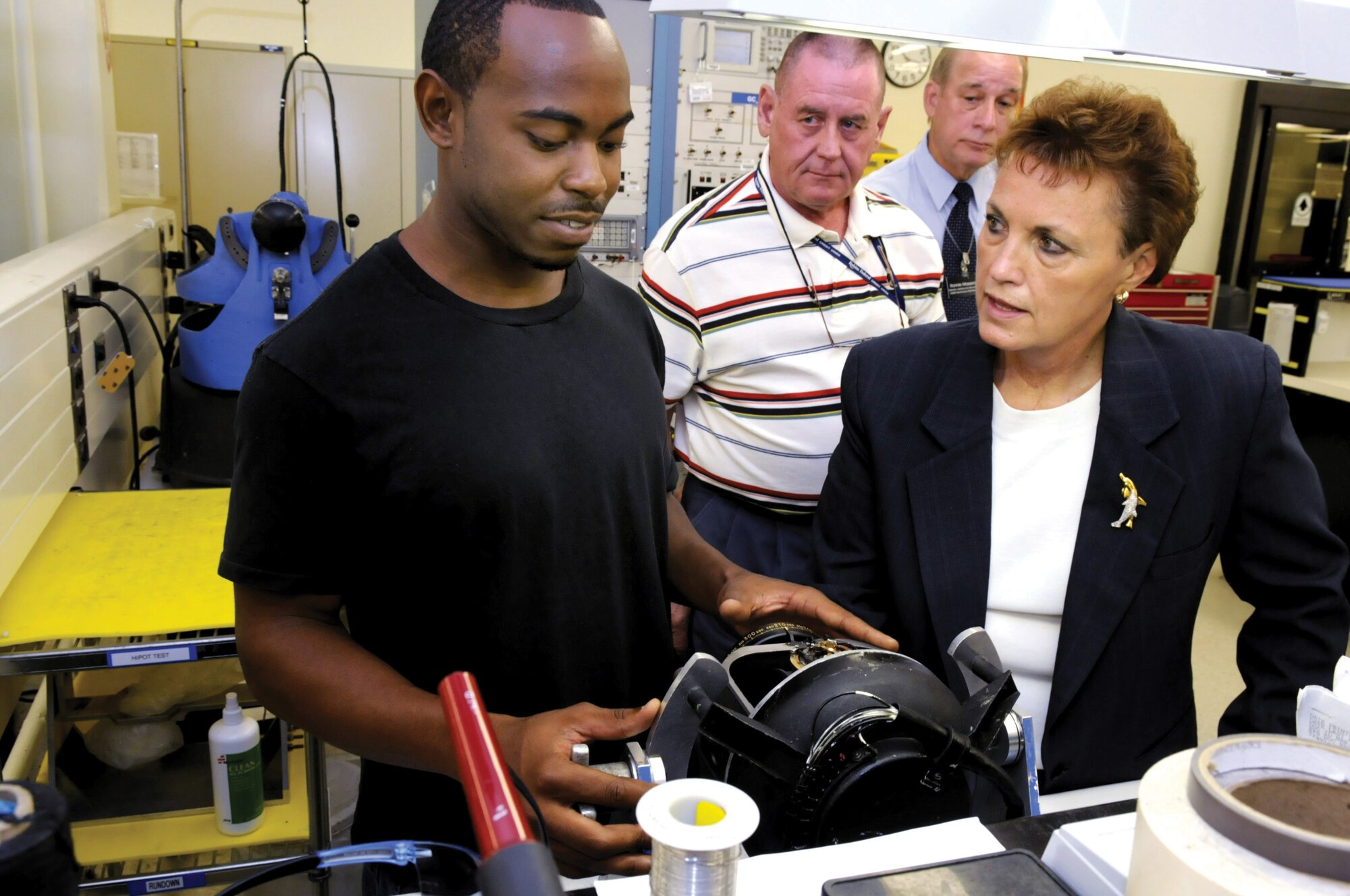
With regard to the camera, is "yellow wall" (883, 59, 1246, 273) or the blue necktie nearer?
the blue necktie

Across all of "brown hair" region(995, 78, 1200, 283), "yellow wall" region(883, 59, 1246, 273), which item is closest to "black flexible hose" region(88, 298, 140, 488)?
"brown hair" region(995, 78, 1200, 283)

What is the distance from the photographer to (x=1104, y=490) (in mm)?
1297

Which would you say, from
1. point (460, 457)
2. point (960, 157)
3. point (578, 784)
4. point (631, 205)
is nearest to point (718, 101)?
point (631, 205)

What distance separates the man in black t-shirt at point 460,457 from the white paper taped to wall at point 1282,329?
3557 mm

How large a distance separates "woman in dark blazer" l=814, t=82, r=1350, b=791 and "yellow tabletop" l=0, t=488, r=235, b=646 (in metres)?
1.01

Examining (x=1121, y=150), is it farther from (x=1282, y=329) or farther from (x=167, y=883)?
(x=1282, y=329)

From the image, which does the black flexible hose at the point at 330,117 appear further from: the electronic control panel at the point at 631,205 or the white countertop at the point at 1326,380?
the white countertop at the point at 1326,380

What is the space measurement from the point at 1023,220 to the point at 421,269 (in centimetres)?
80

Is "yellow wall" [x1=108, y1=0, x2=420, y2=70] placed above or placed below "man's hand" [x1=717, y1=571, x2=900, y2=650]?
above

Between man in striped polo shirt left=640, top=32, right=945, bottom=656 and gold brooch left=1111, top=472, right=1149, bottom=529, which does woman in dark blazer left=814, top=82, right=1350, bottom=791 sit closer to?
gold brooch left=1111, top=472, right=1149, bottom=529

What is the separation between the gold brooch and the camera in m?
1.28

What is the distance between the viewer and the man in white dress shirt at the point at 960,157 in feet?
8.07

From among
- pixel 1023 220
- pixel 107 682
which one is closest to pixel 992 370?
pixel 1023 220

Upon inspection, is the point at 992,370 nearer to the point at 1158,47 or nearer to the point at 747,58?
the point at 1158,47
